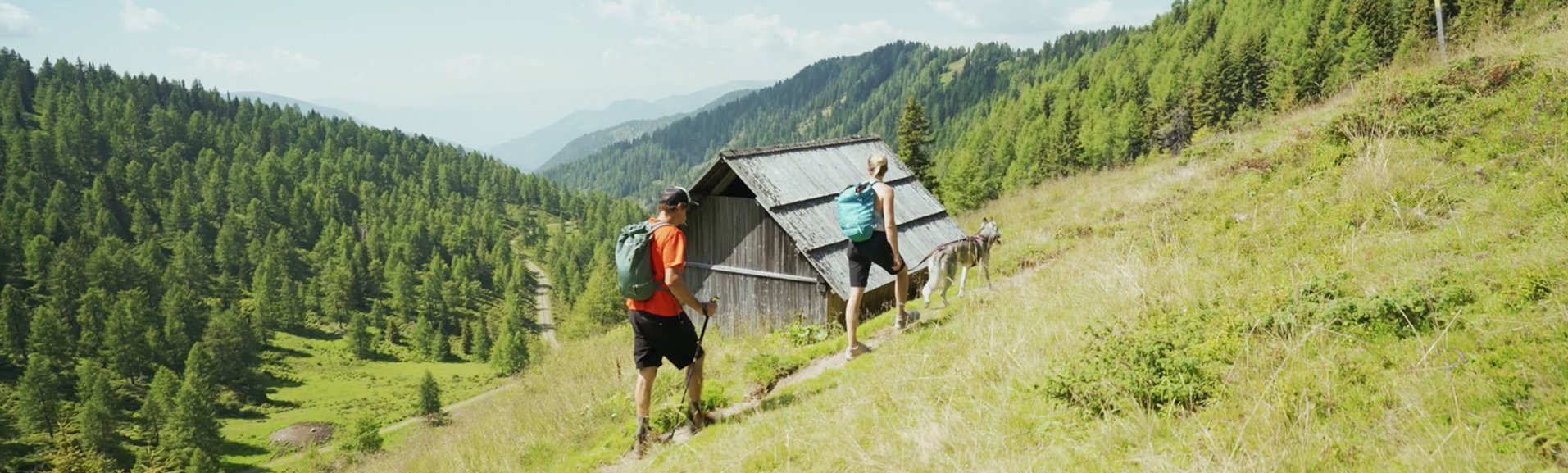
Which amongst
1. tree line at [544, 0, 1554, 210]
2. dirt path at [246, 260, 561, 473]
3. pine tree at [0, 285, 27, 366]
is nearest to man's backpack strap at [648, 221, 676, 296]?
Result: dirt path at [246, 260, 561, 473]

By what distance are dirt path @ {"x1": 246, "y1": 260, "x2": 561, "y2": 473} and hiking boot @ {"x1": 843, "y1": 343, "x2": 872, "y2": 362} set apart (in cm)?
1536

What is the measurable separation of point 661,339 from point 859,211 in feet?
8.49

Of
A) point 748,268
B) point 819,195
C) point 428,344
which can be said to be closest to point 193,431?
point 428,344

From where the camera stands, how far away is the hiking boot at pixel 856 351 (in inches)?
316

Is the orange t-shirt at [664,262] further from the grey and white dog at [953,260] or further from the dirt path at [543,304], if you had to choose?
the dirt path at [543,304]

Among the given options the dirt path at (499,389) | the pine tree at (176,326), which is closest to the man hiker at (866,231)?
the dirt path at (499,389)

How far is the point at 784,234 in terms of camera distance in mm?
14750

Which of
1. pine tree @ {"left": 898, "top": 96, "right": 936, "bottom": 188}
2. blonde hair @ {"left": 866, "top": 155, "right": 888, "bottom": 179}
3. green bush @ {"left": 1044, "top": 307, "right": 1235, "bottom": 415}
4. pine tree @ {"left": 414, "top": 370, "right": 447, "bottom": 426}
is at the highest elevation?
pine tree @ {"left": 898, "top": 96, "right": 936, "bottom": 188}

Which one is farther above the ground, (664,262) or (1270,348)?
(664,262)

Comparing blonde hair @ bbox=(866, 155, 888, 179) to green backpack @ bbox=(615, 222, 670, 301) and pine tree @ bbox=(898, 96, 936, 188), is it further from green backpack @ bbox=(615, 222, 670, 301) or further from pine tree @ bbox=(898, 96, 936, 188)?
pine tree @ bbox=(898, 96, 936, 188)

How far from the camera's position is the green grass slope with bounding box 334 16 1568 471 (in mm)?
3594

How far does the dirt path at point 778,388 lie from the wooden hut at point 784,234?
4335mm

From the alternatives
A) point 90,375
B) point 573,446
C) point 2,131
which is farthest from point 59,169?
point 573,446

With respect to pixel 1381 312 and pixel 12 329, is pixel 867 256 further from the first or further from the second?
Result: pixel 12 329
